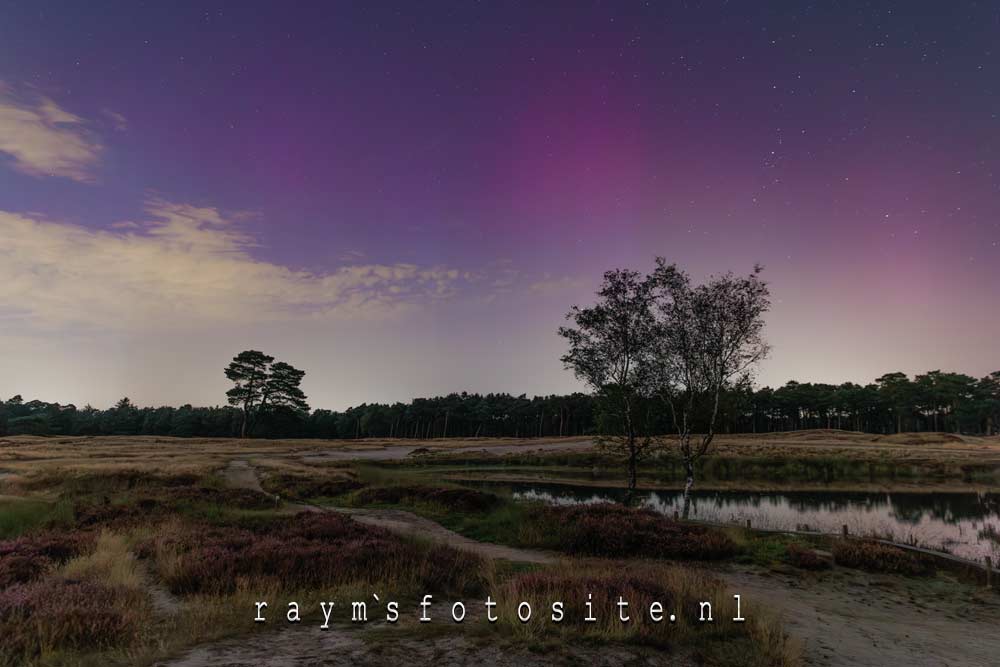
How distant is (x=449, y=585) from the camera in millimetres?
11289

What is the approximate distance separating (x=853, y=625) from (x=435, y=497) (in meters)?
21.7

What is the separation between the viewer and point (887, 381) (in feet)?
443

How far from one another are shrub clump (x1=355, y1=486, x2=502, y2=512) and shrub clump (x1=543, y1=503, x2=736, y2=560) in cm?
704

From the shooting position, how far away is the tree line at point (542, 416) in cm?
12812

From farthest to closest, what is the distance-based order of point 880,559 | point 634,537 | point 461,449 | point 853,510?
point 461,449
point 853,510
point 634,537
point 880,559

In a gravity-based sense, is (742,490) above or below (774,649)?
below

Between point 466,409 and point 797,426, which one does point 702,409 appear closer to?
point 466,409

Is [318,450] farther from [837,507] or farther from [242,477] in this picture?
[837,507]

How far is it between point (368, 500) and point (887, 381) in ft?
500

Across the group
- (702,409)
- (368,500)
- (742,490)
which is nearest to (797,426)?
(742,490)

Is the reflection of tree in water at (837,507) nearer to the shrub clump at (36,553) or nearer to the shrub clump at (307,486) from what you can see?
the shrub clump at (307,486)

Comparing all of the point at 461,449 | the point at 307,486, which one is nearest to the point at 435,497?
the point at 307,486

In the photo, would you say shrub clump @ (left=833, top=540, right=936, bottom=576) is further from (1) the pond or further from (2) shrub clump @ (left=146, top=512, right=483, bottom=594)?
(2) shrub clump @ (left=146, top=512, right=483, bottom=594)

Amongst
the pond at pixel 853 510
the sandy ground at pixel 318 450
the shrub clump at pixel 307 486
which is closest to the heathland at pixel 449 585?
the shrub clump at pixel 307 486
